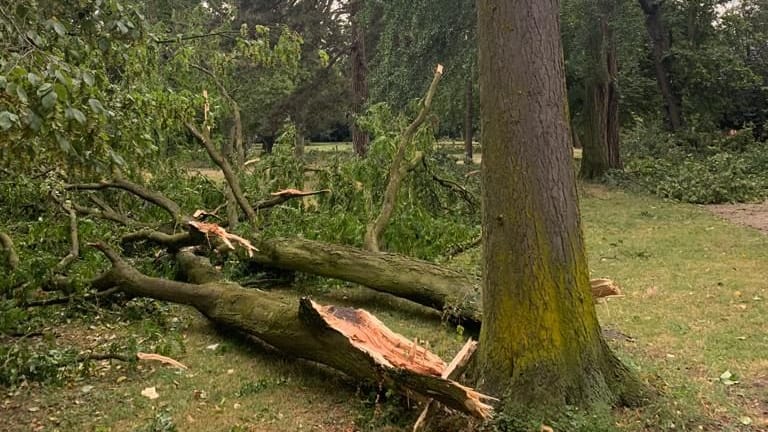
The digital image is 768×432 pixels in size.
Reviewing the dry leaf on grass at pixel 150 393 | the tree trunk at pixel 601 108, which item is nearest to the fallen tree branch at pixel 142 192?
the dry leaf on grass at pixel 150 393

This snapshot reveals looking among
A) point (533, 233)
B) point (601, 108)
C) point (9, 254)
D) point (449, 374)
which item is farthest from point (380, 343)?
point (601, 108)

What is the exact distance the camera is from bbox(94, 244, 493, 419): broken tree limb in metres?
2.98

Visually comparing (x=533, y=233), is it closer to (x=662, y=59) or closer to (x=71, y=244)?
(x=71, y=244)

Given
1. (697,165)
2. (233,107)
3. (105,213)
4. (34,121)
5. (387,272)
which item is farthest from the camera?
(697,165)

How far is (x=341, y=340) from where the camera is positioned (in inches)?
135

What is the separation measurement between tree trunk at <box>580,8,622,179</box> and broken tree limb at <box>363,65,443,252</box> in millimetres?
8214

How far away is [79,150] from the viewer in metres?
2.72

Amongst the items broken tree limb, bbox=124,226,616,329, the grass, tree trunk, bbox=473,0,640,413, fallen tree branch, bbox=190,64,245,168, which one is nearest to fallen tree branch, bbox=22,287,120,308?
the grass

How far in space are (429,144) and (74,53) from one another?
4.90 metres

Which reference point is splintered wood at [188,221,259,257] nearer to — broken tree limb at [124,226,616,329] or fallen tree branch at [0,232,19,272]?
broken tree limb at [124,226,616,329]

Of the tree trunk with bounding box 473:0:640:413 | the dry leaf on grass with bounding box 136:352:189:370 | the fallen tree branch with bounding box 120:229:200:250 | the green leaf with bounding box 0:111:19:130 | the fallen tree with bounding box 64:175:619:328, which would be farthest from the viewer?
the fallen tree branch with bounding box 120:229:200:250

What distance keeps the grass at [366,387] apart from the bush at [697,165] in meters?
6.91

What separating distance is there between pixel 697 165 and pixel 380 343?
12966mm

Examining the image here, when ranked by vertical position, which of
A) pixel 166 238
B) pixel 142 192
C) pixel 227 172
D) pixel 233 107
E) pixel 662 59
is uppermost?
pixel 662 59
